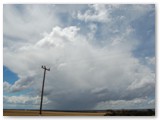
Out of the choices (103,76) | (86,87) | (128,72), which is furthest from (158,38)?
(86,87)

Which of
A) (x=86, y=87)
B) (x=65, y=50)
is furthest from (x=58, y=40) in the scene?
(x=86, y=87)

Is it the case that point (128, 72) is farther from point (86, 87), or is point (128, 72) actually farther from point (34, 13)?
point (34, 13)

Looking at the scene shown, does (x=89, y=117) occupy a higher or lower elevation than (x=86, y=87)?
lower

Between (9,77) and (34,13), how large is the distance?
0.91 metres

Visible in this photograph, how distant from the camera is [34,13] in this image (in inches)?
162

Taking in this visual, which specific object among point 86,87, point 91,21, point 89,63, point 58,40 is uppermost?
point 91,21

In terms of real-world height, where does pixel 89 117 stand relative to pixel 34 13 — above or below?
below

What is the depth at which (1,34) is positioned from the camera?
413 cm

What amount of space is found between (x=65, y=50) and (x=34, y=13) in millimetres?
645

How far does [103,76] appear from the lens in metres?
4.07

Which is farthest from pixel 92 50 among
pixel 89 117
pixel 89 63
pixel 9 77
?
pixel 9 77

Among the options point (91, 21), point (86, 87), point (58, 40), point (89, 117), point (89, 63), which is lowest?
point (89, 117)

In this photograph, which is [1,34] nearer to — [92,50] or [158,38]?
[92,50]

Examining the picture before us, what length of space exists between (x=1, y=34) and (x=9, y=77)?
0.59 metres
